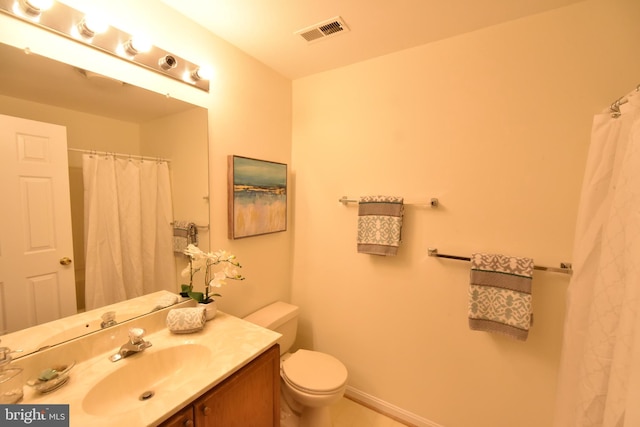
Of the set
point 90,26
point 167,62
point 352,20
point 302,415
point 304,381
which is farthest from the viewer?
point 302,415

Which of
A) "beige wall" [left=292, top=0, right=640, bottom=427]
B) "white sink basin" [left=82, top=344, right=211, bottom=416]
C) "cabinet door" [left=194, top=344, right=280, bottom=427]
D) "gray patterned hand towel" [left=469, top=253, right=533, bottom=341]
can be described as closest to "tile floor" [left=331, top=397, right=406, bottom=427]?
"beige wall" [left=292, top=0, right=640, bottom=427]

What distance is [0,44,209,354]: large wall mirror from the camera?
2.94ft

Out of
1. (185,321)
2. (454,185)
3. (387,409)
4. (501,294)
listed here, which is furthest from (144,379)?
(454,185)

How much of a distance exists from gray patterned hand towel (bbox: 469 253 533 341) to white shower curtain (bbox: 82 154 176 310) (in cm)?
164

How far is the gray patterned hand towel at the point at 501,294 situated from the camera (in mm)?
1280

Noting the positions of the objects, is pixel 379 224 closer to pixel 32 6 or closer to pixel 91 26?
pixel 91 26

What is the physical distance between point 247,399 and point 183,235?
0.87 m

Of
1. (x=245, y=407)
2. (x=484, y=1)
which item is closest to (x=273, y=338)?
(x=245, y=407)

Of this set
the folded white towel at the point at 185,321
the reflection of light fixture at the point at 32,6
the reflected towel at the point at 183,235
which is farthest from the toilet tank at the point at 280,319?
the reflection of light fixture at the point at 32,6

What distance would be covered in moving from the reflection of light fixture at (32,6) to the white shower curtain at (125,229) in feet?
1.62

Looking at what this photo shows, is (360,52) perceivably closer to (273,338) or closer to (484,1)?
(484,1)

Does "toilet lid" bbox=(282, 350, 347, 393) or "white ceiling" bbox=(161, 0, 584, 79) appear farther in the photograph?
"toilet lid" bbox=(282, 350, 347, 393)

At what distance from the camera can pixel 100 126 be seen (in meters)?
1.08

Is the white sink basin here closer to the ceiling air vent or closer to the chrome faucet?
the chrome faucet
